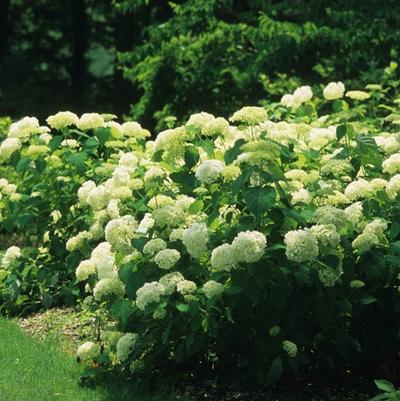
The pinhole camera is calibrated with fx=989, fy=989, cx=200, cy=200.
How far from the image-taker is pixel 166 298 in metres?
5.26

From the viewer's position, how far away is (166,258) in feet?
17.1

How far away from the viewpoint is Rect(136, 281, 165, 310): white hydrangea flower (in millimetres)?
5137

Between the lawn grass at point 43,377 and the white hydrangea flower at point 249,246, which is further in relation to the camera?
the lawn grass at point 43,377

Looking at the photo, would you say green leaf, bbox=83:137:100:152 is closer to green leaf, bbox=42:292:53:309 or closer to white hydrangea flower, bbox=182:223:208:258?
green leaf, bbox=42:292:53:309

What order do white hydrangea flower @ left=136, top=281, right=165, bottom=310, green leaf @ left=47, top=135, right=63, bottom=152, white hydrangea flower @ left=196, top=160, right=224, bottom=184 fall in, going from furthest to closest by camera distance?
green leaf @ left=47, top=135, right=63, bottom=152 → white hydrangea flower @ left=196, top=160, right=224, bottom=184 → white hydrangea flower @ left=136, top=281, right=165, bottom=310

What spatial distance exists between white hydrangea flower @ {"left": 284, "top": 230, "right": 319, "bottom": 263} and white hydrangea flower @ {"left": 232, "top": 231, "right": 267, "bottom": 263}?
0.13 m

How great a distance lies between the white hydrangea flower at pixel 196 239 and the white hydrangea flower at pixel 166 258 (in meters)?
0.11

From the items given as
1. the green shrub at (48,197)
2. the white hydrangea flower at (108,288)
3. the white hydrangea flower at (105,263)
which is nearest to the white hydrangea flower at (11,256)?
the green shrub at (48,197)

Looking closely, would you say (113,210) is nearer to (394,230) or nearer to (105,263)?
(105,263)

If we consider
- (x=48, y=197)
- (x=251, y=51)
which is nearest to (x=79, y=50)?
(x=251, y=51)

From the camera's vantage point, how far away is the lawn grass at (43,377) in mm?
5473

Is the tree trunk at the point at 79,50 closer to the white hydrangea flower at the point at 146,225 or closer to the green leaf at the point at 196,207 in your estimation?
the white hydrangea flower at the point at 146,225

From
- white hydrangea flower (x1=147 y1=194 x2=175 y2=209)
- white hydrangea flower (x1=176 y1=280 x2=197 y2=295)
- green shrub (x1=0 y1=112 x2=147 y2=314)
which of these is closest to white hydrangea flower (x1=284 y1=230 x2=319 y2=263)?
white hydrangea flower (x1=176 y1=280 x2=197 y2=295)

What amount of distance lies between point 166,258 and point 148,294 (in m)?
0.22
